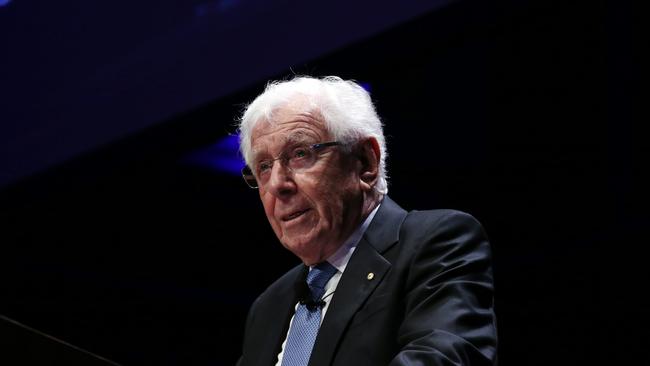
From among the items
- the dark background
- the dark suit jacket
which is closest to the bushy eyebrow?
the dark suit jacket

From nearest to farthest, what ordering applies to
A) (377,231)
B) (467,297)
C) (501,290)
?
(467,297), (377,231), (501,290)

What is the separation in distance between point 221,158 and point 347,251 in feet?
7.19

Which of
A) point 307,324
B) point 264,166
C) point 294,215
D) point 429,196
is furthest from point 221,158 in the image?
point 307,324

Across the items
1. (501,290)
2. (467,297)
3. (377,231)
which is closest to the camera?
(467,297)

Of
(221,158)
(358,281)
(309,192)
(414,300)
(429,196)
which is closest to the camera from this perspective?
(414,300)

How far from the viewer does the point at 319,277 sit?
196 centimetres

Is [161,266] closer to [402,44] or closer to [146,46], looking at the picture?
[146,46]

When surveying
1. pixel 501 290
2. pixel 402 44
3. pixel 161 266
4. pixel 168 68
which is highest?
pixel 168 68

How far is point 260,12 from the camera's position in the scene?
9.25 feet

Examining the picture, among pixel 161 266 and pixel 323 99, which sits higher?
pixel 323 99

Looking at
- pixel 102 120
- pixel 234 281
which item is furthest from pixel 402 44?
pixel 234 281

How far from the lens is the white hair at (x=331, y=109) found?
200cm

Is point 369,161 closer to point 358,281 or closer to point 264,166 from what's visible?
point 264,166

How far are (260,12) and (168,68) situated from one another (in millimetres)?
381
